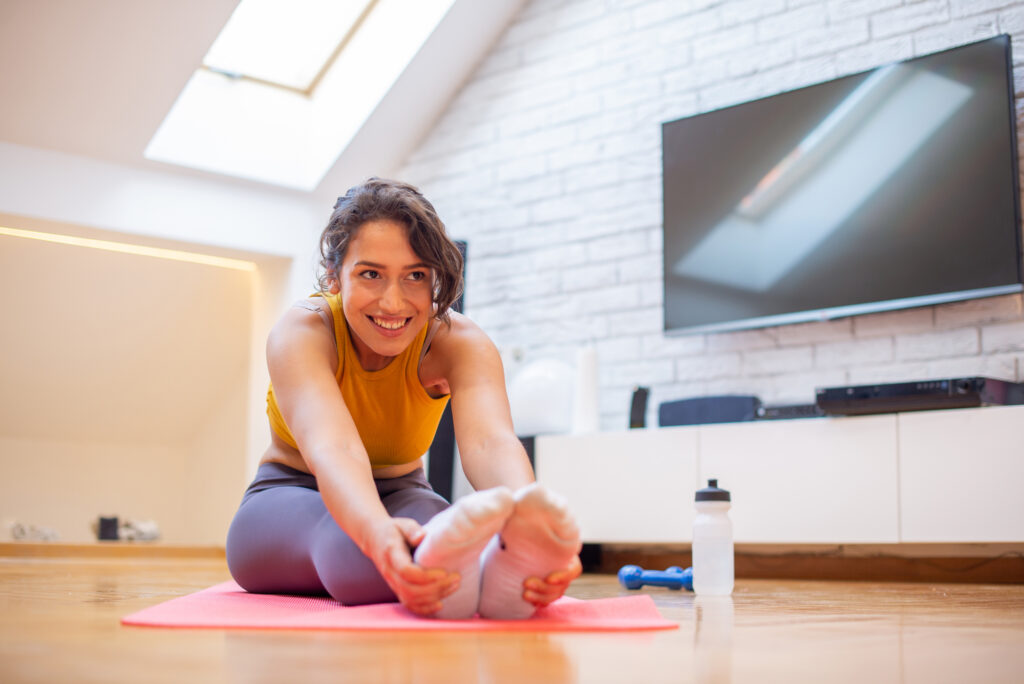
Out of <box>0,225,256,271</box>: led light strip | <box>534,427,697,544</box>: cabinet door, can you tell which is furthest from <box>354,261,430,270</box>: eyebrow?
<box>0,225,256,271</box>: led light strip

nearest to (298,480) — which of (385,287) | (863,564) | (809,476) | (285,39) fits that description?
(385,287)

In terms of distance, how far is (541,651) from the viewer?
977 millimetres

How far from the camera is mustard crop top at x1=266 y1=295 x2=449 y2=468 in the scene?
1.55 metres

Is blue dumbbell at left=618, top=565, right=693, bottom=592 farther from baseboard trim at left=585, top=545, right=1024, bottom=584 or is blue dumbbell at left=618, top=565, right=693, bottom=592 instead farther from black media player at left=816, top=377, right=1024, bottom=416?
baseboard trim at left=585, top=545, right=1024, bottom=584

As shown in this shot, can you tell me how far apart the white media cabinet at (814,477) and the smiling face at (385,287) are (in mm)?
1658

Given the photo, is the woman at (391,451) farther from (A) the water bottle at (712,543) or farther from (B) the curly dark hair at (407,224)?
(A) the water bottle at (712,543)

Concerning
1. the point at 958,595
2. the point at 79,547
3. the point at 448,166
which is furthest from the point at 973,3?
the point at 79,547

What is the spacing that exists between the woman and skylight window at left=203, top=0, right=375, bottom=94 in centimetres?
268

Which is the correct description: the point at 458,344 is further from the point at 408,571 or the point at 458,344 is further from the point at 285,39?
the point at 285,39

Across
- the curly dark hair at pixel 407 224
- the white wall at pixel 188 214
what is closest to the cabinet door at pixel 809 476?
the curly dark hair at pixel 407 224

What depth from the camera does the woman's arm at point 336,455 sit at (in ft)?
3.77

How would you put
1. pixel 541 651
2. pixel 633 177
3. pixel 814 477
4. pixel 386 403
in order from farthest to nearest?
pixel 633 177, pixel 814 477, pixel 386 403, pixel 541 651

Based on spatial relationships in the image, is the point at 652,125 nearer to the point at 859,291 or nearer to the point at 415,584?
the point at 859,291

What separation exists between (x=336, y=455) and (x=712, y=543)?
890 millimetres
